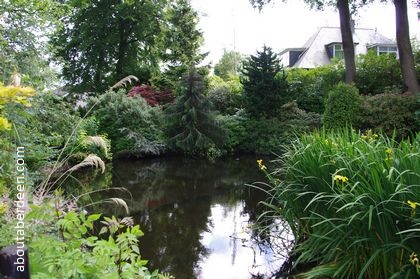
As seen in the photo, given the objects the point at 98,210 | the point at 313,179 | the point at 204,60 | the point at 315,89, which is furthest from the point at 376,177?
the point at 204,60

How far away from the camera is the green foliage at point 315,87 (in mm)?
13664

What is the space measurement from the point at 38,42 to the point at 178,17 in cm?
1314

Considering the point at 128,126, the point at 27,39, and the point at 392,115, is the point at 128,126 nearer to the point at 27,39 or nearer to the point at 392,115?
the point at 27,39

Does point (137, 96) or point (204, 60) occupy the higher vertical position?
point (204, 60)

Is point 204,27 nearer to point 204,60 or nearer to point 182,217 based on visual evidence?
point 204,60

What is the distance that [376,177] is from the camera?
247 cm

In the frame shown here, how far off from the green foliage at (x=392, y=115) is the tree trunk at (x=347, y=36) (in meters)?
2.91

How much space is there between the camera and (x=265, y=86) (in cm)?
1220

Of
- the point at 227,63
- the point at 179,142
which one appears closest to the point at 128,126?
the point at 179,142

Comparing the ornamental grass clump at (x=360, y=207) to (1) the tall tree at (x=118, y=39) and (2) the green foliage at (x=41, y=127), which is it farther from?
(1) the tall tree at (x=118, y=39)

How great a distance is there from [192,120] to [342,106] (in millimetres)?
4192

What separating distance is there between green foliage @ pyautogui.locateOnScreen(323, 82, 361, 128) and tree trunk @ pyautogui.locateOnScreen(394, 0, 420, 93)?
7.41 ft

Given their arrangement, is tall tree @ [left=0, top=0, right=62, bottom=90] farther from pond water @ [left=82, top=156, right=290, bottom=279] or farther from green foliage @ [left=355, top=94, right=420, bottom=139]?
green foliage @ [left=355, top=94, right=420, bottom=139]

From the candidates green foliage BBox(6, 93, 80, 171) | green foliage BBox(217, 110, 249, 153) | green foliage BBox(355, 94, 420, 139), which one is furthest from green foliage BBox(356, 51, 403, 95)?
green foliage BBox(6, 93, 80, 171)
